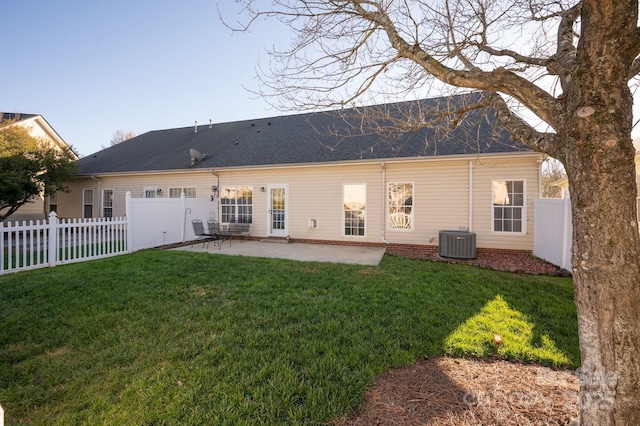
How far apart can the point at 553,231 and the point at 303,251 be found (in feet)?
22.0

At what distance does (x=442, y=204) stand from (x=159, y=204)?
957 cm

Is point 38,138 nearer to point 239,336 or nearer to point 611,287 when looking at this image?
point 239,336

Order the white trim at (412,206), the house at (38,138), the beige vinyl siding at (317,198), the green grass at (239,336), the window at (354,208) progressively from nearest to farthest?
the green grass at (239,336)
the white trim at (412,206)
the beige vinyl siding at (317,198)
the window at (354,208)
the house at (38,138)

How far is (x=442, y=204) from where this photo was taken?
371 inches

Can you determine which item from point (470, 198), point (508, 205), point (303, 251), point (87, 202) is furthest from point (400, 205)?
point (87, 202)

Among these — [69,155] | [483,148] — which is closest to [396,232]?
[483,148]

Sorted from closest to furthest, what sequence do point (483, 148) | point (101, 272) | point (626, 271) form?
point (626, 271)
point (101, 272)
point (483, 148)

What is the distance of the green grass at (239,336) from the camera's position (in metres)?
2.25

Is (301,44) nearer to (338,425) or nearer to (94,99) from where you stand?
(338,425)

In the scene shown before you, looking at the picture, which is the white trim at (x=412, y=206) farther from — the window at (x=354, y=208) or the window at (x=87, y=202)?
the window at (x=87, y=202)

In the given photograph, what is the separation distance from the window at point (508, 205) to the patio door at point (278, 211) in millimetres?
7255

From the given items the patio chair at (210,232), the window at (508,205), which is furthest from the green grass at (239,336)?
the patio chair at (210,232)

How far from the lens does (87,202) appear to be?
15.1 m

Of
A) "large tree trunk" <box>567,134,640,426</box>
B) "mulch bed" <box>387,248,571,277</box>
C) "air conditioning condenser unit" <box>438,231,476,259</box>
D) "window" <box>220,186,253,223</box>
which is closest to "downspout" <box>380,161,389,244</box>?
"mulch bed" <box>387,248,571,277</box>
